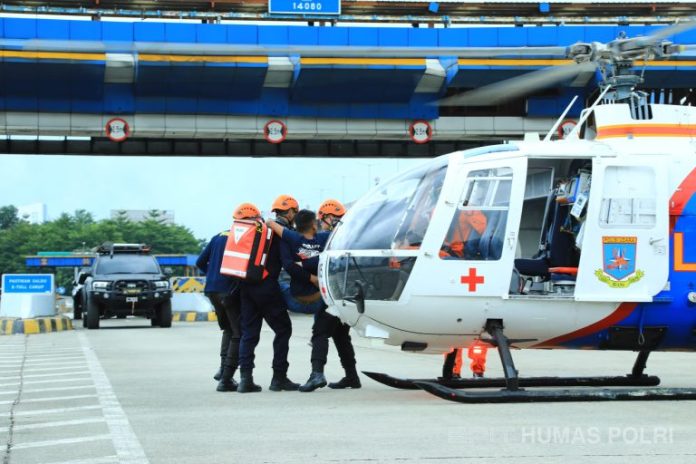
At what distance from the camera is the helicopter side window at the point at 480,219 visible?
9.57 meters

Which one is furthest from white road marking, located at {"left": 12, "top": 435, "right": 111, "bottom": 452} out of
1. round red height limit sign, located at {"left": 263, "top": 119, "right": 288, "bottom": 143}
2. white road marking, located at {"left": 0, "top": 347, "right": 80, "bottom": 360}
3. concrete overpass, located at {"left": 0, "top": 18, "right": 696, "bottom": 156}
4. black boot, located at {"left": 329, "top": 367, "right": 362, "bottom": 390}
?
round red height limit sign, located at {"left": 263, "top": 119, "right": 288, "bottom": 143}

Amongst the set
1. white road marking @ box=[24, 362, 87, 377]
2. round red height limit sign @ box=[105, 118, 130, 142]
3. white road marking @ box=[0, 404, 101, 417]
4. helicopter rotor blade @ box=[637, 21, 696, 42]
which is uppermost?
round red height limit sign @ box=[105, 118, 130, 142]

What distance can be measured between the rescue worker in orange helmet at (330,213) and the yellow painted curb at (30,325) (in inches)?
600

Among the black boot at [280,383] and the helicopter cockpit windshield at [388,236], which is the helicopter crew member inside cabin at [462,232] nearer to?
the helicopter cockpit windshield at [388,236]

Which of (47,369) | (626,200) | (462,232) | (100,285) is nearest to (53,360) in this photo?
(47,369)

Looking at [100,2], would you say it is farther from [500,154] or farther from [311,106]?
[500,154]

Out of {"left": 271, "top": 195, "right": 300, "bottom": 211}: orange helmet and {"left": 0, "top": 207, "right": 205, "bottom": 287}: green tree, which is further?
{"left": 0, "top": 207, "right": 205, "bottom": 287}: green tree

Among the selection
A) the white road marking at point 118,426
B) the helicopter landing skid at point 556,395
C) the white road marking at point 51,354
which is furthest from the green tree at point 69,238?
the helicopter landing skid at point 556,395

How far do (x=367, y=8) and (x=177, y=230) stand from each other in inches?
6045

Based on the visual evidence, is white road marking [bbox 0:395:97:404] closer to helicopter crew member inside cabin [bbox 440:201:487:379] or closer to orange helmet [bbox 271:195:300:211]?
orange helmet [bbox 271:195:300:211]

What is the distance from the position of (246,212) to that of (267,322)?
3.89 feet

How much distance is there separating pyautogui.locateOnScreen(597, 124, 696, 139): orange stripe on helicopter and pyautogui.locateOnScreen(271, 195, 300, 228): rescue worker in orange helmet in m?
3.08

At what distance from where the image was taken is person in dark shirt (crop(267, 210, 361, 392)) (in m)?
10.6

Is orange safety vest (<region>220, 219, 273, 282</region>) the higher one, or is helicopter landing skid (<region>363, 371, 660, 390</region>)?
orange safety vest (<region>220, 219, 273, 282</region>)
